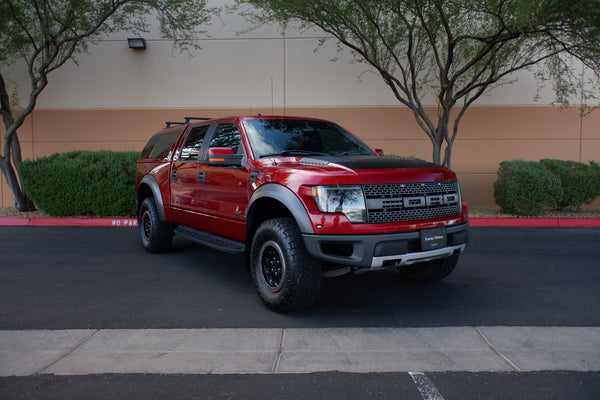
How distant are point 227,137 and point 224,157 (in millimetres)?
679

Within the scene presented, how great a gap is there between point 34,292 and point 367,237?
3.78m

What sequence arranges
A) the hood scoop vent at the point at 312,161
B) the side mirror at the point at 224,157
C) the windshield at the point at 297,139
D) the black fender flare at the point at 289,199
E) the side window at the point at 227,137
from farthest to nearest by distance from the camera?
the side window at the point at 227,137
the windshield at the point at 297,139
the side mirror at the point at 224,157
the hood scoop vent at the point at 312,161
the black fender flare at the point at 289,199

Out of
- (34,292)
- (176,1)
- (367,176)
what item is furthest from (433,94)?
(34,292)

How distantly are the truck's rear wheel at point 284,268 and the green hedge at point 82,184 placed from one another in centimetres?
702

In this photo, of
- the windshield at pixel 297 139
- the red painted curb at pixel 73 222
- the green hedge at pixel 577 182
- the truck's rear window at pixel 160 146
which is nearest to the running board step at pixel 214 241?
the windshield at pixel 297 139

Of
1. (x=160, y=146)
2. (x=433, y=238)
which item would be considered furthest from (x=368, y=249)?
(x=160, y=146)

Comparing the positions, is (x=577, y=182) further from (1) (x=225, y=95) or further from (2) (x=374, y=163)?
(1) (x=225, y=95)

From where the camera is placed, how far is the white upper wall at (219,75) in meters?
12.4

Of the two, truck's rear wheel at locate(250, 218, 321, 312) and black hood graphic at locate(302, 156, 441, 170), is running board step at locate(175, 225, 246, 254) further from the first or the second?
black hood graphic at locate(302, 156, 441, 170)

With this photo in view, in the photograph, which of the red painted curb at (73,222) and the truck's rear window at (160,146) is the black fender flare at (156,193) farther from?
the red painted curb at (73,222)

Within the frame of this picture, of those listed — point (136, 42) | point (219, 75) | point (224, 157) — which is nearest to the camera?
point (224, 157)

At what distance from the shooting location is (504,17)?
28.9ft

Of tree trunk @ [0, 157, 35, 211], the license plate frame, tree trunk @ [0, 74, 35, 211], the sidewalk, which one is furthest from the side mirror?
tree trunk @ [0, 157, 35, 211]

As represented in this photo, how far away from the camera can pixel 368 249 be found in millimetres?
3646
